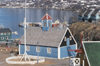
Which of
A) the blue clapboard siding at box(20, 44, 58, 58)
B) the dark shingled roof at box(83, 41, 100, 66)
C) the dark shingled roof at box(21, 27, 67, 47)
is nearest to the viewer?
the dark shingled roof at box(83, 41, 100, 66)

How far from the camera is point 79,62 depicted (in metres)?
13.3

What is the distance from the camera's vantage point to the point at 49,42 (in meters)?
22.4

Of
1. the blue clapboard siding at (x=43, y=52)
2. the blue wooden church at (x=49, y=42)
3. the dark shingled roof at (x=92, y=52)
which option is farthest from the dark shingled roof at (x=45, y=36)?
the dark shingled roof at (x=92, y=52)

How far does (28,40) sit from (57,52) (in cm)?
250

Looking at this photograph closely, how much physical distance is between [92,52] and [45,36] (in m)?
10.3

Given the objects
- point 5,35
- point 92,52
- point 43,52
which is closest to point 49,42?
point 43,52

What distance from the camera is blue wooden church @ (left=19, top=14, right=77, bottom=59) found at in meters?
21.9

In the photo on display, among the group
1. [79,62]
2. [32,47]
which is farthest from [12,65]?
[79,62]

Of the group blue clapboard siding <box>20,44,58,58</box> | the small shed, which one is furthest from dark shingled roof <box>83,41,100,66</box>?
the small shed

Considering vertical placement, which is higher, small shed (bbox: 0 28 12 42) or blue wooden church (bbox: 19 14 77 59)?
blue wooden church (bbox: 19 14 77 59)

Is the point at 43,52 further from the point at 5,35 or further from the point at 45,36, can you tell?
the point at 5,35

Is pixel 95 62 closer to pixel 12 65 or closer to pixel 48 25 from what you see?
pixel 12 65

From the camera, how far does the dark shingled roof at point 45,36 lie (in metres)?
22.2

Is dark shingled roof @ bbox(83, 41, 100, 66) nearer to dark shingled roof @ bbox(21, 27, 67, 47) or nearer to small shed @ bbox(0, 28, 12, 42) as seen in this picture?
dark shingled roof @ bbox(21, 27, 67, 47)
